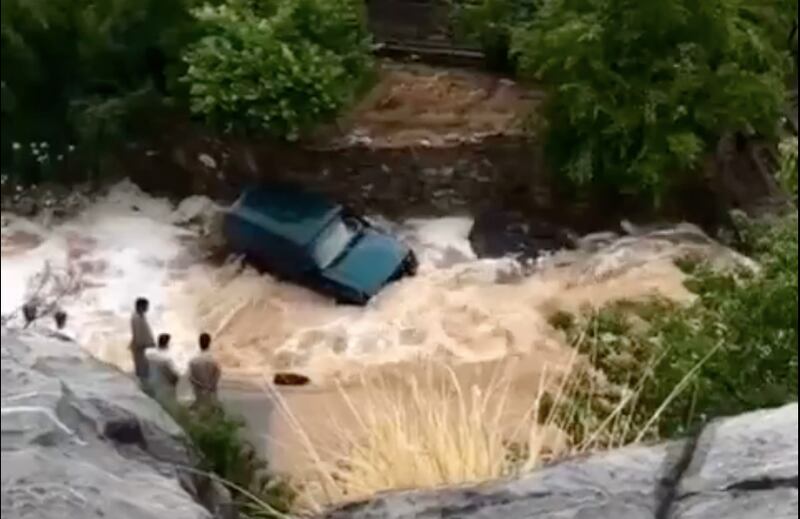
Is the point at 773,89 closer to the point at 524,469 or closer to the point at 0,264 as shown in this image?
the point at 524,469

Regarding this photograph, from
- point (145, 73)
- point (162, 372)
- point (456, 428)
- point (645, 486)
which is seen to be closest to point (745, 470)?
point (645, 486)

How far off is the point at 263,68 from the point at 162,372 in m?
0.23

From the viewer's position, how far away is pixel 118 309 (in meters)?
0.99

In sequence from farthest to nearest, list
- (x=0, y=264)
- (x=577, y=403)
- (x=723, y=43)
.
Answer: (x=577, y=403), (x=723, y=43), (x=0, y=264)

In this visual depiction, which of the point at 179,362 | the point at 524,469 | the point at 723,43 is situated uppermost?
the point at 723,43

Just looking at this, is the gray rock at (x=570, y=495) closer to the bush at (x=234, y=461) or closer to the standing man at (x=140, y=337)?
the bush at (x=234, y=461)

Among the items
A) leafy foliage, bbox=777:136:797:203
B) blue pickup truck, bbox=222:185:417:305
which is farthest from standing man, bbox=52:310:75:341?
leafy foliage, bbox=777:136:797:203

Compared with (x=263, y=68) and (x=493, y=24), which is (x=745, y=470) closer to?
(x=493, y=24)

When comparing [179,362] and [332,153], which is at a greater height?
[332,153]

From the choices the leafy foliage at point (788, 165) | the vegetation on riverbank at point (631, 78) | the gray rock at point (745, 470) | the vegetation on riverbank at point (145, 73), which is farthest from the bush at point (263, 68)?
the gray rock at point (745, 470)

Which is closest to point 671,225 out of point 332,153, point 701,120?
point 701,120

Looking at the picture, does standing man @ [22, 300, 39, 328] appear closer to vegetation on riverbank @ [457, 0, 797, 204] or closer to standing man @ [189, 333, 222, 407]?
standing man @ [189, 333, 222, 407]

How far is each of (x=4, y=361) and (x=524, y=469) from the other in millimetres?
445

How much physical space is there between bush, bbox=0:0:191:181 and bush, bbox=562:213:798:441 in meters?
0.35
